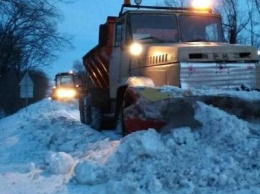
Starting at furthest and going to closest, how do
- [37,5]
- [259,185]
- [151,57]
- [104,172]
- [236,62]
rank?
[37,5], [151,57], [236,62], [104,172], [259,185]

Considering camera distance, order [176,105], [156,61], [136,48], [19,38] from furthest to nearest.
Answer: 1. [19,38]
2. [136,48]
3. [156,61]
4. [176,105]

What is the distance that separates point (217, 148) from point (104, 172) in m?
1.66

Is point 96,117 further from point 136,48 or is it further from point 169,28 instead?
point 169,28

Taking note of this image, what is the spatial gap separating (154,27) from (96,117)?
3408 mm

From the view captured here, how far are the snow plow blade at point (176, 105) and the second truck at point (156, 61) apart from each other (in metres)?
0.02

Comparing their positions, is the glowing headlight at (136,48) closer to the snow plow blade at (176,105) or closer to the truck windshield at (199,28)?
the truck windshield at (199,28)

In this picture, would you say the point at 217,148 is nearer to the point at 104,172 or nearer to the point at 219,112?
the point at 219,112

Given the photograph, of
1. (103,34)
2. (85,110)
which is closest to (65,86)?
(85,110)

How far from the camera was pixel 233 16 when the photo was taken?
36812 mm

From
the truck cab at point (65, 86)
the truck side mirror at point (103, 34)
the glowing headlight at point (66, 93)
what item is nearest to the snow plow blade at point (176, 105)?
the truck side mirror at point (103, 34)

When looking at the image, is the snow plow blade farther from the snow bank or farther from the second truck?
the snow bank

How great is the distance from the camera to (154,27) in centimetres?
1058

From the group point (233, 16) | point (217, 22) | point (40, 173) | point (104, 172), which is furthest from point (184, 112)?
point (233, 16)

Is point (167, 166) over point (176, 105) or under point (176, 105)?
under
